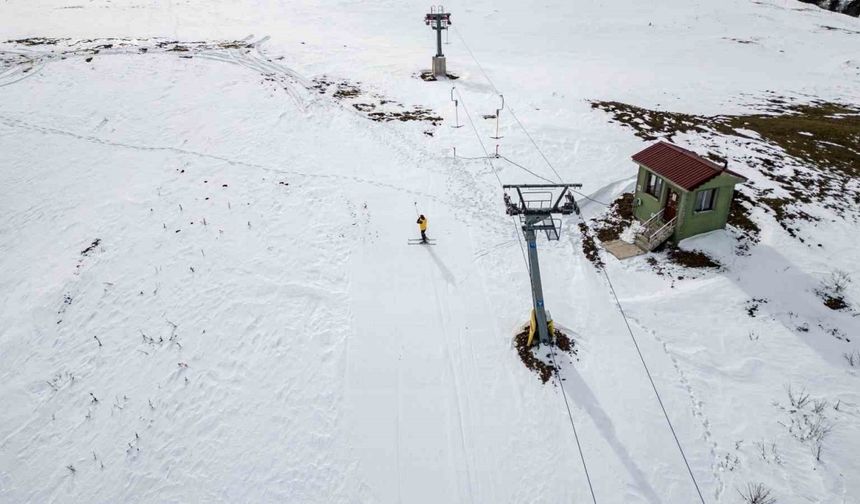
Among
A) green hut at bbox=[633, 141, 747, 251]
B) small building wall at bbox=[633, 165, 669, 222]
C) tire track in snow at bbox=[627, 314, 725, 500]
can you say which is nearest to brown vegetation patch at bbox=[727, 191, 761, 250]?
green hut at bbox=[633, 141, 747, 251]

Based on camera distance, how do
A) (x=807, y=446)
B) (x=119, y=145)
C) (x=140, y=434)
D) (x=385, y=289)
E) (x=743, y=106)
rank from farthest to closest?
(x=743, y=106)
(x=119, y=145)
(x=385, y=289)
(x=140, y=434)
(x=807, y=446)

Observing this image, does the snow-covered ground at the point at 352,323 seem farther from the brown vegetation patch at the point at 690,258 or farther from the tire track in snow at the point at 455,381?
the brown vegetation patch at the point at 690,258

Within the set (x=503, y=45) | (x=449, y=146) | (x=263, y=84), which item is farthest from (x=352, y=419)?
(x=503, y=45)

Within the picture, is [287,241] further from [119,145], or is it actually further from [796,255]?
[796,255]

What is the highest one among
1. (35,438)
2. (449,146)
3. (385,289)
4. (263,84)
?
(263,84)

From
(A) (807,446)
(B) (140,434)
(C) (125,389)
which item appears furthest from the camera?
(C) (125,389)

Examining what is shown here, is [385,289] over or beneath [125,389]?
over
